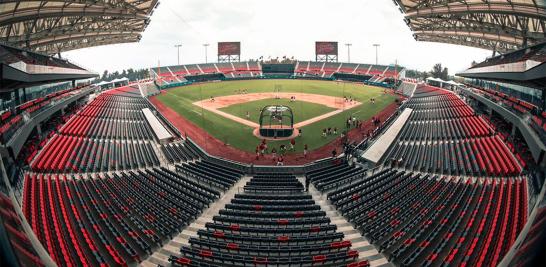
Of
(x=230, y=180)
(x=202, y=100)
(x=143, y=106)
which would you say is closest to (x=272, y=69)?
(x=202, y=100)

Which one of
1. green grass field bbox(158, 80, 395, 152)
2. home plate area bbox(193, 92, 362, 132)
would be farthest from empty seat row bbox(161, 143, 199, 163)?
home plate area bbox(193, 92, 362, 132)

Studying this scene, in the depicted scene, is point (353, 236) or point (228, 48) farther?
point (228, 48)

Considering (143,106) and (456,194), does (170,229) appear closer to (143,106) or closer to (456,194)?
(456,194)

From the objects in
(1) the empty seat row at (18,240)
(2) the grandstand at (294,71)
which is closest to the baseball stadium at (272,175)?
(1) the empty seat row at (18,240)

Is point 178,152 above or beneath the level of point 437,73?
beneath

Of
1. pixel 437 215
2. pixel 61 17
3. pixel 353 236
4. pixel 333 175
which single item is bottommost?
pixel 353 236

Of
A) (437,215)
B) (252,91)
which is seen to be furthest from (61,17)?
(252,91)

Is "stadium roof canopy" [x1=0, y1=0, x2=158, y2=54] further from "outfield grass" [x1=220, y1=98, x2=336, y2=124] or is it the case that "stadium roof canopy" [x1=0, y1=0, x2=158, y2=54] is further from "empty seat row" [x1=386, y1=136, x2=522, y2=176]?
"empty seat row" [x1=386, y1=136, x2=522, y2=176]

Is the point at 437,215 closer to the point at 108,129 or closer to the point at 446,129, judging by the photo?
the point at 446,129
